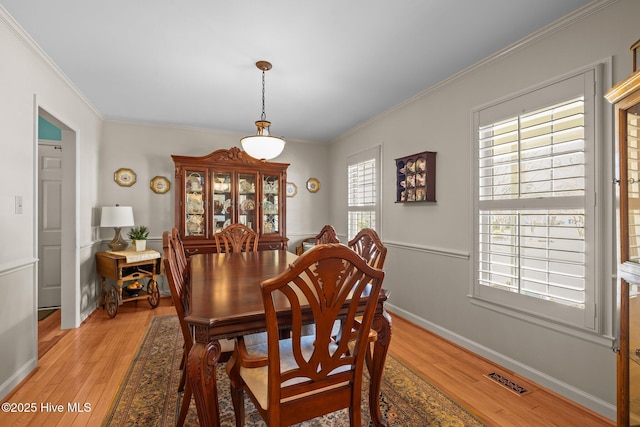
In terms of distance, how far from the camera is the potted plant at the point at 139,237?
12.5 ft

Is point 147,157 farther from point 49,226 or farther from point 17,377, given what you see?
point 17,377

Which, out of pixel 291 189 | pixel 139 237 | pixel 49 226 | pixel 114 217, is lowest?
pixel 139 237

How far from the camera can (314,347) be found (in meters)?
1.24

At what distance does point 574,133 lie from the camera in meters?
1.93

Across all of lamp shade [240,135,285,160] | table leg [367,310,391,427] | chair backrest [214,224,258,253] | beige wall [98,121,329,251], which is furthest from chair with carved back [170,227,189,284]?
beige wall [98,121,329,251]

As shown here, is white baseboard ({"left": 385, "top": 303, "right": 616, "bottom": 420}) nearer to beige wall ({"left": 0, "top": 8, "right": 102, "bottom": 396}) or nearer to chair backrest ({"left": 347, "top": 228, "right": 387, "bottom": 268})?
chair backrest ({"left": 347, "top": 228, "right": 387, "bottom": 268})

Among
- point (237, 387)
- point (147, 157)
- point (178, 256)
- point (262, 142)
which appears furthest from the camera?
point (147, 157)

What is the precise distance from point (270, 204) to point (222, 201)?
685 mm

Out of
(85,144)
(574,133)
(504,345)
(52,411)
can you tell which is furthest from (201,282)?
(85,144)

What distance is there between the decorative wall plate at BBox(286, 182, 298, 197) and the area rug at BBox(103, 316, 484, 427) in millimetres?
3093

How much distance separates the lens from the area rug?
1.74 m

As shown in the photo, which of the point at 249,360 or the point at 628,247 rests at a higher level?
the point at 628,247

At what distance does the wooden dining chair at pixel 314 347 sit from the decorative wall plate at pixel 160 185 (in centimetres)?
361

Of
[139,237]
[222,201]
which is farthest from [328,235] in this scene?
[139,237]
